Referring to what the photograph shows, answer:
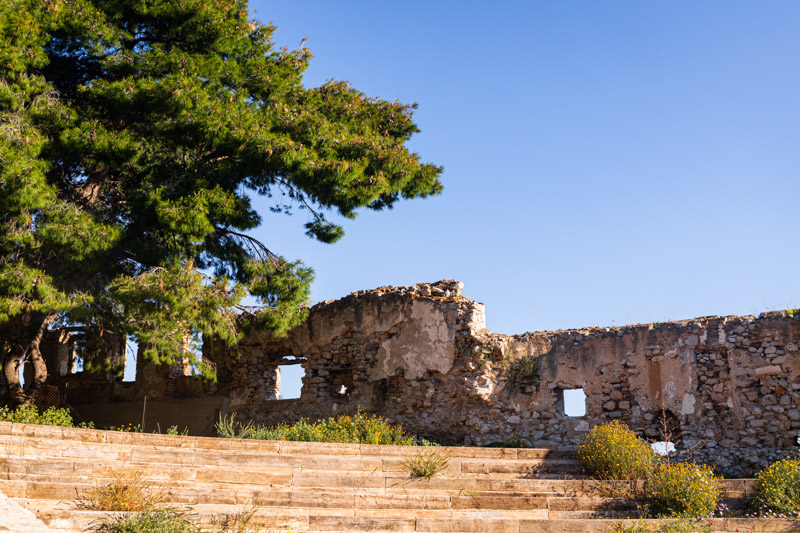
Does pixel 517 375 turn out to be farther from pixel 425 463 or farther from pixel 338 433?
pixel 425 463

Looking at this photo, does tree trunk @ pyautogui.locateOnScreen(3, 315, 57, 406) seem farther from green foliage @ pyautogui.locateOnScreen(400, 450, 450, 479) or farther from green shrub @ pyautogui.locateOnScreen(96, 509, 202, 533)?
green shrub @ pyautogui.locateOnScreen(96, 509, 202, 533)

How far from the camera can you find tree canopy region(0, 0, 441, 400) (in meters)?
12.2

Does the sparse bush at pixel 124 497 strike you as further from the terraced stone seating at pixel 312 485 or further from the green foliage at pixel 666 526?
the green foliage at pixel 666 526

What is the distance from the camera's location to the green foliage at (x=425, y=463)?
9820mm

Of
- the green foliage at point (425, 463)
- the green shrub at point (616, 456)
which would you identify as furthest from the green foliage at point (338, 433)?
the green shrub at point (616, 456)

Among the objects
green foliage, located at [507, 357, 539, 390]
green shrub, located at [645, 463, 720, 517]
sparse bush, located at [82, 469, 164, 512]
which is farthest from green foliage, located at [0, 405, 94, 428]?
green shrub, located at [645, 463, 720, 517]

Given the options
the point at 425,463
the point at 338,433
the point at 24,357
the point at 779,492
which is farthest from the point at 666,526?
the point at 24,357

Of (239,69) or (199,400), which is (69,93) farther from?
(199,400)

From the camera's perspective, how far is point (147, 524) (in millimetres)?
6883

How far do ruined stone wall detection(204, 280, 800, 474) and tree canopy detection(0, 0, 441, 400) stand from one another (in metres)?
1.98

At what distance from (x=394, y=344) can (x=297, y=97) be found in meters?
5.53

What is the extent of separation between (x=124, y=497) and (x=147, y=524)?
770mm

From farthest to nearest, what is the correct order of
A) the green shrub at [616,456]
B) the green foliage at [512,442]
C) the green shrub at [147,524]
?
1. the green foliage at [512,442]
2. the green shrub at [616,456]
3. the green shrub at [147,524]

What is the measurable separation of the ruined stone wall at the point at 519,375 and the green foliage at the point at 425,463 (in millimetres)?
3578
